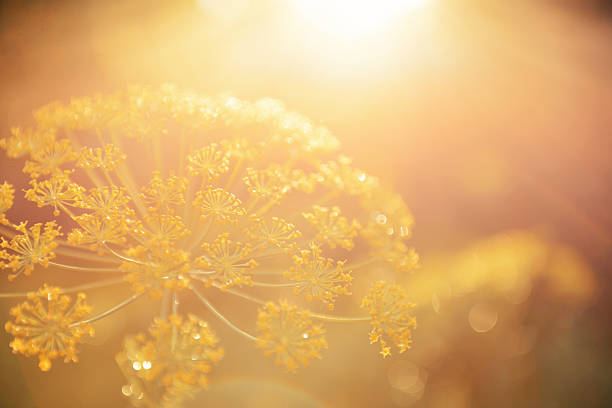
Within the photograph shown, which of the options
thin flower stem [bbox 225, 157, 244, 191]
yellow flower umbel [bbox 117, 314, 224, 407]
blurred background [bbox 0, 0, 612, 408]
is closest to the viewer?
yellow flower umbel [bbox 117, 314, 224, 407]

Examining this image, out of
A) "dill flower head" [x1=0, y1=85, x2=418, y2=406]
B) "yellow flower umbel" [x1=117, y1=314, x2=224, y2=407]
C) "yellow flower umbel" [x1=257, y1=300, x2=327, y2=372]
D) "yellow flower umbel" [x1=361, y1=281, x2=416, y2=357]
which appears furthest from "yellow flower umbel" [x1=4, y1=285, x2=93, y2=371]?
"yellow flower umbel" [x1=361, y1=281, x2=416, y2=357]

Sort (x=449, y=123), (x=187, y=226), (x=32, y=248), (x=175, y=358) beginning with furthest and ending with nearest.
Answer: (x=449, y=123) → (x=187, y=226) → (x=32, y=248) → (x=175, y=358)

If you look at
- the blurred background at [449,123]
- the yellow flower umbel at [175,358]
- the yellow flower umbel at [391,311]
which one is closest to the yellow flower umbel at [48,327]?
the yellow flower umbel at [175,358]

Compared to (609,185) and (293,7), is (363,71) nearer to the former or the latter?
(293,7)

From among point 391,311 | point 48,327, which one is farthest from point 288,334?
point 48,327

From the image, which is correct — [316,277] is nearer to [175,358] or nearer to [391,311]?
[391,311]

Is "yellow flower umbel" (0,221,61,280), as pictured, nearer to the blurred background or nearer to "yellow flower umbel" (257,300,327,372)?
"yellow flower umbel" (257,300,327,372)

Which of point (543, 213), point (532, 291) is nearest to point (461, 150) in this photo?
point (543, 213)
